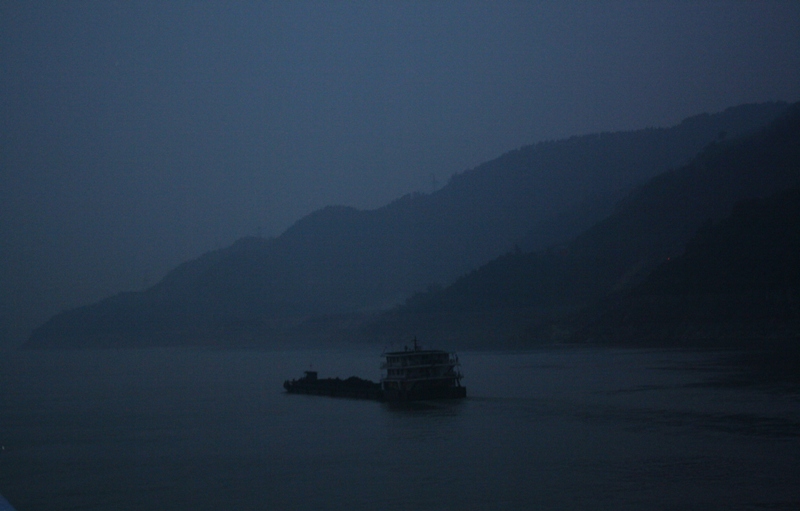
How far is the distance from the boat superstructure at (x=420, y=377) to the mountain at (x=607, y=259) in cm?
6695

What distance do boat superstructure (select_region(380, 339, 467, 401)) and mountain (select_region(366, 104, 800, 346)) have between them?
66949 mm

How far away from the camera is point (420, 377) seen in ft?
169

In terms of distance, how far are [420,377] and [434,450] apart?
687 inches

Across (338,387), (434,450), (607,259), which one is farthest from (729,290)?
(434,450)

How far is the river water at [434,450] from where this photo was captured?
26.1m

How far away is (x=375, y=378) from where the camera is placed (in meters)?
77.3

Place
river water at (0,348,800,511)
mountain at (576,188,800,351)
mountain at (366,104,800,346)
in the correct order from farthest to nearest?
mountain at (366,104,800,346) < mountain at (576,188,800,351) < river water at (0,348,800,511)

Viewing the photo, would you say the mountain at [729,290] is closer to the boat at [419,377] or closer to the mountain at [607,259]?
the mountain at [607,259]

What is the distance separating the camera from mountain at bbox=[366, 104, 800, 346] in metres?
132

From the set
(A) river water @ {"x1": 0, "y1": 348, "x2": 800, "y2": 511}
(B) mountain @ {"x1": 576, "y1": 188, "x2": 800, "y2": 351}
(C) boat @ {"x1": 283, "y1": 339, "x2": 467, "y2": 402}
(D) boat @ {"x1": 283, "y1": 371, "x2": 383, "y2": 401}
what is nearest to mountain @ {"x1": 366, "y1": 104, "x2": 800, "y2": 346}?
(B) mountain @ {"x1": 576, "y1": 188, "x2": 800, "y2": 351}

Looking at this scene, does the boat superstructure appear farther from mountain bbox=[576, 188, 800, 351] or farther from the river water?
mountain bbox=[576, 188, 800, 351]

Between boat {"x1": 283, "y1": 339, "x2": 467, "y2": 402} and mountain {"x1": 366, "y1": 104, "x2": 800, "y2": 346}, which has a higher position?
mountain {"x1": 366, "y1": 104, "x2": 800, "y2": 346}

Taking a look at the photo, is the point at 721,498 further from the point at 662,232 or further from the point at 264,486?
the point at 662,232

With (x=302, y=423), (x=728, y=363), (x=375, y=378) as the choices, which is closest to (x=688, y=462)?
(x=302, y=423)
